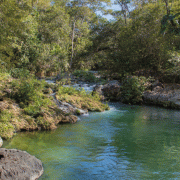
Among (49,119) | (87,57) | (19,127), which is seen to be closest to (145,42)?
(87,57)

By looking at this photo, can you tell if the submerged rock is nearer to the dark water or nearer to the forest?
the dark water

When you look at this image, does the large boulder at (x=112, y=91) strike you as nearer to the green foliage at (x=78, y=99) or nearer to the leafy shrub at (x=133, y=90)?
the leafy shrub at (x=133, y=90)

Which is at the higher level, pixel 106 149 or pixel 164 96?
pixel 164 96

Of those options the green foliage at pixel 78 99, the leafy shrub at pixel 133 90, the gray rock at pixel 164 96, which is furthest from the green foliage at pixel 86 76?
the green foliage at pixel 78 99

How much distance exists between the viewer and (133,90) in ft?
48.9

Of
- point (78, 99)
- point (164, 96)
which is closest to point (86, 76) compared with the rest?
point (164, 96)

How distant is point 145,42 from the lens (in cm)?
1769

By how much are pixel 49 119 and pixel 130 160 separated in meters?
3.70

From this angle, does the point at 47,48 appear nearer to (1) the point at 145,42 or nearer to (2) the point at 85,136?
(1) the point at 145,42

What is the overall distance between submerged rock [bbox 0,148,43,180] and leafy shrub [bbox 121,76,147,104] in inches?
445

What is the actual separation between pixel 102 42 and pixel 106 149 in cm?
1818

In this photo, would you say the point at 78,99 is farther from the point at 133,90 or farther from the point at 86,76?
the point at 86,76

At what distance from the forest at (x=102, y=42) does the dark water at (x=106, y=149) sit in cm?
698

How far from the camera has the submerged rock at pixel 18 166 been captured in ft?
11.4
